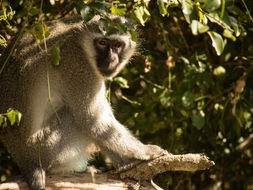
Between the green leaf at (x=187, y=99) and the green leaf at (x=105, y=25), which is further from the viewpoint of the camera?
the green leaf at (x=187, y=99)

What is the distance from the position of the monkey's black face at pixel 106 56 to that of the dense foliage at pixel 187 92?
0.44m

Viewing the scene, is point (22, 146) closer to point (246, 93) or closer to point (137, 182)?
point (137, 182)

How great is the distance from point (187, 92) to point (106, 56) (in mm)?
1044

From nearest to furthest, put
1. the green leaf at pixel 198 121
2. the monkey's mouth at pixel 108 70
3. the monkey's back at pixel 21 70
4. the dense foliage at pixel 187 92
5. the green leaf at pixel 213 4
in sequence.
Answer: the green leaf at pixel 213 4, the monkey's back at pixel 21 70, the monkey's mouth at pixel 108 70, the green leaf at pixel 198 121, the dense foliage at pixel 187 92

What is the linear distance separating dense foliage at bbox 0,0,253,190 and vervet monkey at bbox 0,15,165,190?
1.21ft

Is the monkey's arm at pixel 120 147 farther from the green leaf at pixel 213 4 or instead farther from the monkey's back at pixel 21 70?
the green leaf at pixel 213 4

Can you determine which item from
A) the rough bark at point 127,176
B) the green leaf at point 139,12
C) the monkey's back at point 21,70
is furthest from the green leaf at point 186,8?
the monkey's back at point 21,70

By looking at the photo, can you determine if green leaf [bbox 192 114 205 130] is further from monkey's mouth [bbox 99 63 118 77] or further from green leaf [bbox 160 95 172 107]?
monkey's mouth [bbox 99 63 118 77]

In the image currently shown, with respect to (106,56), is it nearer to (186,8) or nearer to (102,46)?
(102,46)

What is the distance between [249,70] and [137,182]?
184 cm

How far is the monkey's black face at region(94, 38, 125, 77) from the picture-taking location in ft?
13.5

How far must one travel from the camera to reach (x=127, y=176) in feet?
13.3

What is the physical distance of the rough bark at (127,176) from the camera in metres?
3.74

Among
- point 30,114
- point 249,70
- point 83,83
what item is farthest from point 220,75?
point 30,114
